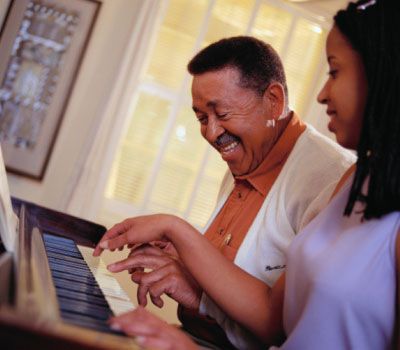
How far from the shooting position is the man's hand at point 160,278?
167cm

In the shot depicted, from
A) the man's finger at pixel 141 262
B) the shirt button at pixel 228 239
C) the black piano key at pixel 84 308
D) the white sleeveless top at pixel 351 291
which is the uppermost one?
the white sleeveless top at pixel 351 291

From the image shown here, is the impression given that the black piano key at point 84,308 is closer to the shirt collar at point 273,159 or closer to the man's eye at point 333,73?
the man's eye at point 333,73

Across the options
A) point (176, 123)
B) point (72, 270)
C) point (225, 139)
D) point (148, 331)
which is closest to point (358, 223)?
point (148, 331)

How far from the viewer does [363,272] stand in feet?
3.68

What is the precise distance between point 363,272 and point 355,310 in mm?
76

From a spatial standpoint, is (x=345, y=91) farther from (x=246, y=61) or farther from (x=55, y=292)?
A: (x=246, y=61)

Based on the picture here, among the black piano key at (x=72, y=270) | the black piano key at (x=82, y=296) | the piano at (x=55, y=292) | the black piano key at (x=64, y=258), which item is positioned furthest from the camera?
the black piano key at (x=64, y=258)

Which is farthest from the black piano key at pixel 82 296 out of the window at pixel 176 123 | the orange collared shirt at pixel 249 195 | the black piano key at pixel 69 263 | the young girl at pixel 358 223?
the window at pixel 176 123

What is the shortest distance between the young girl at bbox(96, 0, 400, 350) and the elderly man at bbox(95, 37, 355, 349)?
33 centimetres

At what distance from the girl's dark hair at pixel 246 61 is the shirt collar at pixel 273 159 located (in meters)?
0.20

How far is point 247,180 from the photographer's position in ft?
6.81

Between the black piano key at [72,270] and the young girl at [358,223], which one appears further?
the black piano key at [72,270]

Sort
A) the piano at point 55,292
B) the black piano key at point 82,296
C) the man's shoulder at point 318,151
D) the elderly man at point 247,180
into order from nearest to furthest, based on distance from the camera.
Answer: the piano at point 55,292
the black piano key at point 82,296
the elderly man at point 247,180
the man's shoulder at point 318,151

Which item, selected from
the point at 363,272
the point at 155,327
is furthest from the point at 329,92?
the point at 155,327
